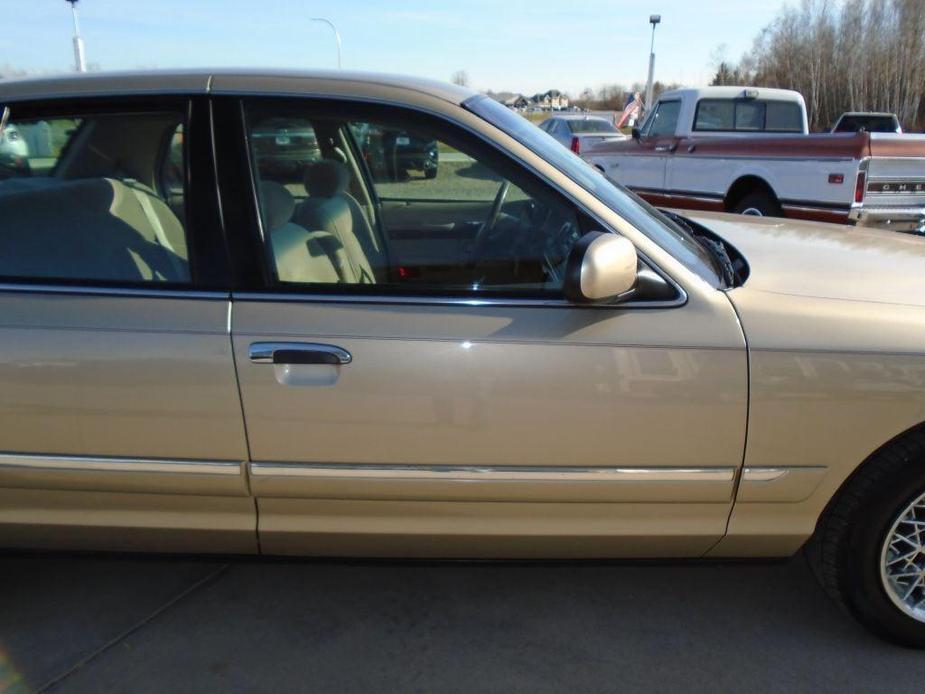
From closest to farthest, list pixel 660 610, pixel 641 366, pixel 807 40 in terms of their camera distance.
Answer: pixel 641 366 → pixel 660 610 → pixel 807 40

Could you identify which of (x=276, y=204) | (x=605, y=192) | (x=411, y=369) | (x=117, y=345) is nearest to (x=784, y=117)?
(x=605, y=192)

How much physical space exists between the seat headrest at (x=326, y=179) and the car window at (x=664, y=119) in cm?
823

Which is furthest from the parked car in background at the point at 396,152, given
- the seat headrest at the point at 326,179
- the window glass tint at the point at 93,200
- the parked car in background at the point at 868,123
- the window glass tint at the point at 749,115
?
the parked car in background at the point at 868,123

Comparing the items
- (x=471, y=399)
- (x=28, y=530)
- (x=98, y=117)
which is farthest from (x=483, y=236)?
(x=28, y=530)

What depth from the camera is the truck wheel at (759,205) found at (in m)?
8.04

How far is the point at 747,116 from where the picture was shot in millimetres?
9922

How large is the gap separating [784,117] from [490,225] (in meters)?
9.12

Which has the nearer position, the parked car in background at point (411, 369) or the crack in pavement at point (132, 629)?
the parked car in background at point (411, 369)

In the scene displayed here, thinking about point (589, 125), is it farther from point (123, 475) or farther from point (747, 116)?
point (123, 475)

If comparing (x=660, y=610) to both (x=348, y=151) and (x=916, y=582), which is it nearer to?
(x=916, y=582)

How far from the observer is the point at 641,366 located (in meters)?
2.04

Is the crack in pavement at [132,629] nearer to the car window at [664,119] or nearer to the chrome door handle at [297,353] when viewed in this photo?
the chrome door handle at [297,353]

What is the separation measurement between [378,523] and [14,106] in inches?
65.2

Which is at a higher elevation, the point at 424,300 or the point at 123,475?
the point at 424,300
